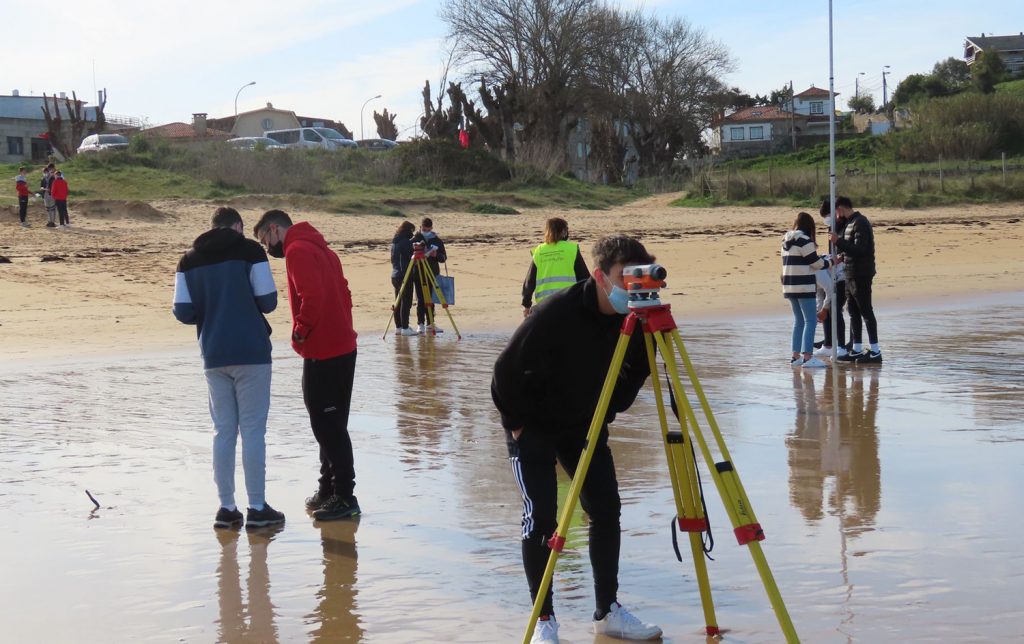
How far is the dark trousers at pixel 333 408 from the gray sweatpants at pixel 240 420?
254 mm

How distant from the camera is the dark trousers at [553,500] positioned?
4.45 m

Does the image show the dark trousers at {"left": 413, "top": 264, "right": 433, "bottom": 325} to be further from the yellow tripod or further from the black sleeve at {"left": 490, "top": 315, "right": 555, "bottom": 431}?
the black sleeve at {"left": 490, "top": 315, "right": 555, "bottom": 431}

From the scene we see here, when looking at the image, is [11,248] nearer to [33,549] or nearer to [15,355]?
[15,355]

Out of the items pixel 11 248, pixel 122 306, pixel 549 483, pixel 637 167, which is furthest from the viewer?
pixel 637 167

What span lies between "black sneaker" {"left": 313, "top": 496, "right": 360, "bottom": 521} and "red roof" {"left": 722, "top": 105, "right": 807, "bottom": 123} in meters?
76.4

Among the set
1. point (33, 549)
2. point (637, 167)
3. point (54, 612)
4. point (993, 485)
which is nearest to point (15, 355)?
point (33, 549)

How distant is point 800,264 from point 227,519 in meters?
6.81

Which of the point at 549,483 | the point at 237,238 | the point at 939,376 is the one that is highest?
the point at 237,238

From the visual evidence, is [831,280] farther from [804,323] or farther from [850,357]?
[850,357]

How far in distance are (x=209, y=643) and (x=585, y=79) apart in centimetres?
5312

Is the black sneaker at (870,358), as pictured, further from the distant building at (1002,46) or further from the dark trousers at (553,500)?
the distant building at (1002,46)

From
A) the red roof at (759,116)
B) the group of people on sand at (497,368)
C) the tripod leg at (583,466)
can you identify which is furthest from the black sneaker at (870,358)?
the red roof at (759,116)

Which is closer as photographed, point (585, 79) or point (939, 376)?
point (939, 376)

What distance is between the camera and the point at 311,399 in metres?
6.46
